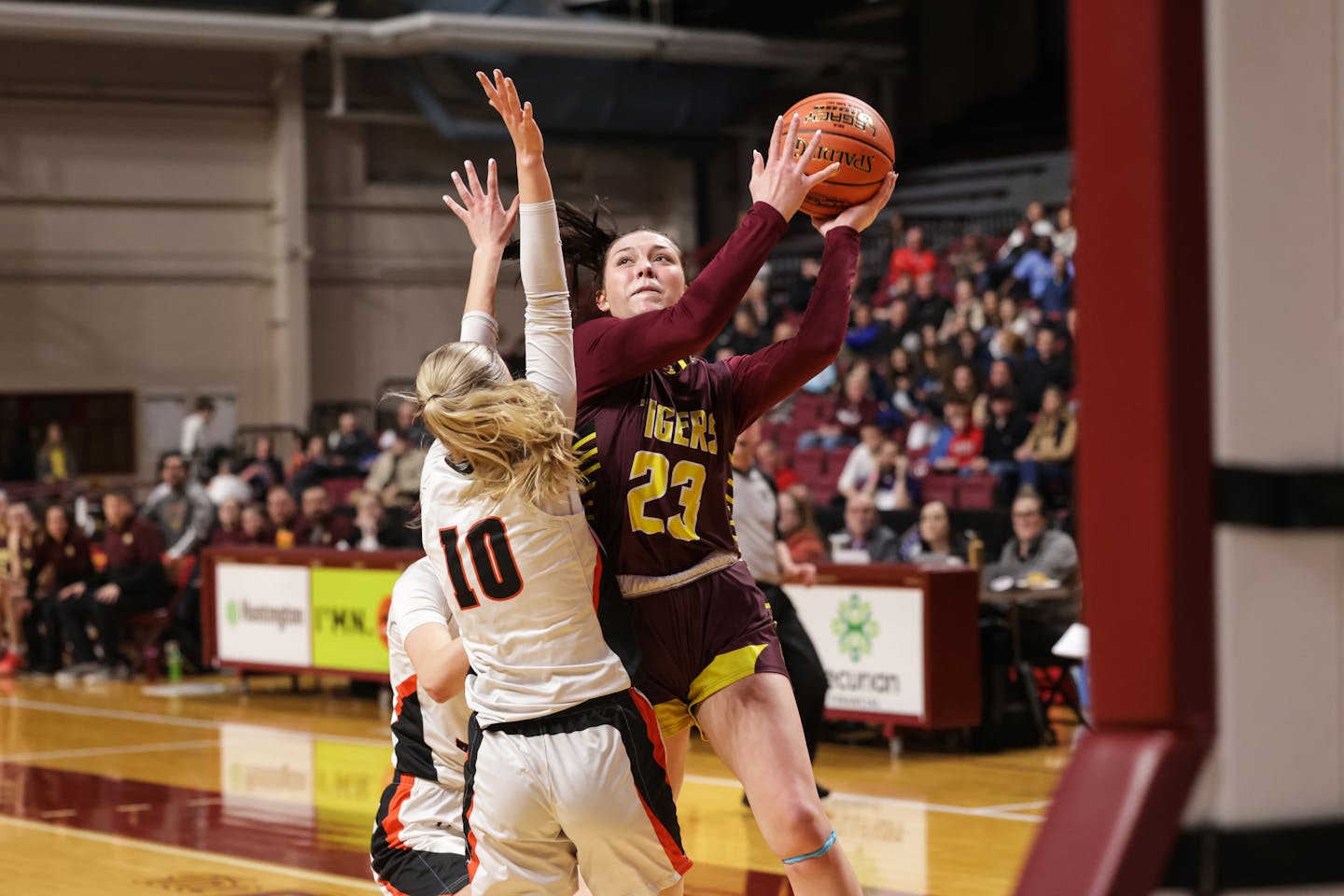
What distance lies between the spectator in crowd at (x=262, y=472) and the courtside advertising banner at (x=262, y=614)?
477 cm

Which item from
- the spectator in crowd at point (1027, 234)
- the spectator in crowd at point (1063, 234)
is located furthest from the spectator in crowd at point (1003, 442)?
the spectator in crowd at point (1027, 234)

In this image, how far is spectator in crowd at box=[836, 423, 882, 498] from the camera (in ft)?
48.7

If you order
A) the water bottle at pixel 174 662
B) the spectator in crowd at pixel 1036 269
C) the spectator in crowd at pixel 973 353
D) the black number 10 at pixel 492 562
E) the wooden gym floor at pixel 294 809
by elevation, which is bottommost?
the wooden gym floor at pixel 294 809

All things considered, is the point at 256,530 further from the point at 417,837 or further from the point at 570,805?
the point at 570,805

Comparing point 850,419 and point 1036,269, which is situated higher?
point 1036,269

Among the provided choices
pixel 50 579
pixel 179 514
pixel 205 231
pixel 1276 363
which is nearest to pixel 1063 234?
pixel 179 514

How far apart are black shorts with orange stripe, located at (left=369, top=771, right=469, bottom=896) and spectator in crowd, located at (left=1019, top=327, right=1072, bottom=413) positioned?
11171mm

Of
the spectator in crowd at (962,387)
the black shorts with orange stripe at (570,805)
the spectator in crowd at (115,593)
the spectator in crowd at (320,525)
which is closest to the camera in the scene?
→ the black shorts with orange stripe at (570,805)

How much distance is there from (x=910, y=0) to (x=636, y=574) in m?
24.3

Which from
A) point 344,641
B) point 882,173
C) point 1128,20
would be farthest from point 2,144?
point 1128,20

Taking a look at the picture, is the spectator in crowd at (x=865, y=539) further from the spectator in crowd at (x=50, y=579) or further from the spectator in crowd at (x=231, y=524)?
the spectator in crowd at (x=50, y=579)

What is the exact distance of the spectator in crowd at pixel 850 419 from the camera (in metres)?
16.5

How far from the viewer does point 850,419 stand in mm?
16656

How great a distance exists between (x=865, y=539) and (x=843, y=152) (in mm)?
7861
